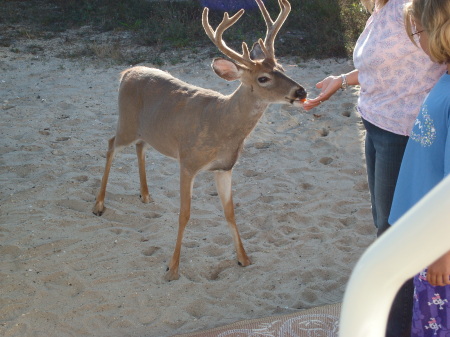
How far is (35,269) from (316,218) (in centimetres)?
220

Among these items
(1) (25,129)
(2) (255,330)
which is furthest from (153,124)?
(1) (25,129)

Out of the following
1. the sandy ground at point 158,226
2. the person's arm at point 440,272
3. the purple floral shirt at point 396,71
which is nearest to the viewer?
the person's arm at point 440,272

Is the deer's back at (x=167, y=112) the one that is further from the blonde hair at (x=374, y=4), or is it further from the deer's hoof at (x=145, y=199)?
the blonde hair at (x=374, y=4)

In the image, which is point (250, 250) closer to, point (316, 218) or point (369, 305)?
point (316, 218)

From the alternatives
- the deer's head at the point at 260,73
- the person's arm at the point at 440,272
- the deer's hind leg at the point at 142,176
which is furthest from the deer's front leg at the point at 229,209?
the person's arm at the point at 440,272

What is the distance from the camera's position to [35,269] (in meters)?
4.37

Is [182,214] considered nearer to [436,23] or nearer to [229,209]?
[229,209]

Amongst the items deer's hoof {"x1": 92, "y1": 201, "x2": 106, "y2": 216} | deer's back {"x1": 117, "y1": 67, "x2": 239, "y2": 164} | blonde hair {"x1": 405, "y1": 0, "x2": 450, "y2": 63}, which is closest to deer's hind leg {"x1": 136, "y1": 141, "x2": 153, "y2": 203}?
deer's back {"x1": 117, "y1": 67, "x2": 239, "y2": 164}

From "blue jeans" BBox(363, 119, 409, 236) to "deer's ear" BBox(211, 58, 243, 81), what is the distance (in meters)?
1.36

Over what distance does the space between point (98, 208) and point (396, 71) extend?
3129 mm

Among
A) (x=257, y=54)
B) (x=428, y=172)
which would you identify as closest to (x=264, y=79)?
(x=257, y=54)

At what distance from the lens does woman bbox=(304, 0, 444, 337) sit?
2.82 m

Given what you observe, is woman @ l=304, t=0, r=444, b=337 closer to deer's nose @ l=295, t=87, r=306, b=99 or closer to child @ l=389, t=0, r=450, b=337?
child @ l=389, t=0, r=450, b=337

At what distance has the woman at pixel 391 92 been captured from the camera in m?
2.82
